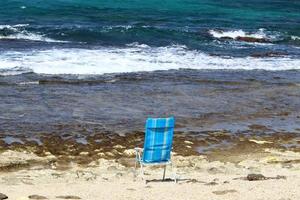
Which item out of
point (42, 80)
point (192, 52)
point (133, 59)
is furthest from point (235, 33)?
point (42, 80)

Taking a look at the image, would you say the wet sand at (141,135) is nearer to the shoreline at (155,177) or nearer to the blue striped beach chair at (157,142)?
the shoreline at (155,177)

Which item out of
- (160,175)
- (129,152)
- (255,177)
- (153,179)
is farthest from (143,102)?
(255,177)

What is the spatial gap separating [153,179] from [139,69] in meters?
11.3

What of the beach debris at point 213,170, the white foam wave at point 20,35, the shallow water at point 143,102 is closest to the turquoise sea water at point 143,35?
the white foam wave at point 20,35

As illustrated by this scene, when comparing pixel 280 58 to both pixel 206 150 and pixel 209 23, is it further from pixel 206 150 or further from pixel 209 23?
pixel 206 150

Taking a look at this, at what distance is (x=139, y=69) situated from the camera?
813 inches

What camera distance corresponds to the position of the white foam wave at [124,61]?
2023cm

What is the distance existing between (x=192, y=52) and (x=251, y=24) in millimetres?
13069

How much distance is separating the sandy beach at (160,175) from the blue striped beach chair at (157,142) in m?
0.27

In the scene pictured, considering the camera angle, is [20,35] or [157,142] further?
[20,35]

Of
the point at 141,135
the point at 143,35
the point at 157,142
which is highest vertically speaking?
the point at 157,142

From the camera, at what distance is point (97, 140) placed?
473 inches

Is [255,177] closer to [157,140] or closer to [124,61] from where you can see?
[157,140]

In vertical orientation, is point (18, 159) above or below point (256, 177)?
below
